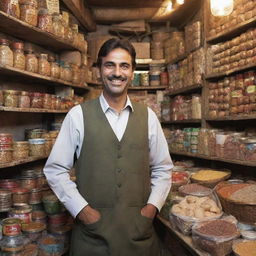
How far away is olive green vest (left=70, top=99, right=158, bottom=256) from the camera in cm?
165

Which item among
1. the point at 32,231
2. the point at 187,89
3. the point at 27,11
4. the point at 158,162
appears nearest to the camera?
the point at 158,162

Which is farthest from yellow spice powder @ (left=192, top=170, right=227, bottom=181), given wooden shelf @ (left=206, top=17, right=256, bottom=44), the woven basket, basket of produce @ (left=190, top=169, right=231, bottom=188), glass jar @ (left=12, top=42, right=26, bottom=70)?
glass jar @ (left=12, top=42, right=26, bottom=70)

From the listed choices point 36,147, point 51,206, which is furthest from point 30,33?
point 51,206

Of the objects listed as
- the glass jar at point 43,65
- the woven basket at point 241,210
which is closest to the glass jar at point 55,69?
the glass jar at point 43,65

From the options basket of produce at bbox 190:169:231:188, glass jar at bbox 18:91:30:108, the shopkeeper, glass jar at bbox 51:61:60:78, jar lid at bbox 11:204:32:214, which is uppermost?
glass jar at bbox 51:61:60:78

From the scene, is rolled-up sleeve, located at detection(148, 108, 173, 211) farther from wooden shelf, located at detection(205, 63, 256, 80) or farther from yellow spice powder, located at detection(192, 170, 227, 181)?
wooden shelf, located at detection(205, 63, 256, 80)

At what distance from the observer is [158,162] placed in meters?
1.89

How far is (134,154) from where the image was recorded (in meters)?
1.72

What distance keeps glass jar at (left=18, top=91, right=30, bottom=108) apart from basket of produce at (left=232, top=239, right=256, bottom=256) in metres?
1.94

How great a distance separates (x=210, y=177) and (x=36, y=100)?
1683 mm

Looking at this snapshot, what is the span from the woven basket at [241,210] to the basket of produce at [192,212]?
0.08 meters

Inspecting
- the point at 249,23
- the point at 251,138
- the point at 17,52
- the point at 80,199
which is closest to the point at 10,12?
the point at 17,52

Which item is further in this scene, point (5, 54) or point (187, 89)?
point (187, 89)

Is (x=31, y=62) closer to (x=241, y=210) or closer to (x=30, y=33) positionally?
(x=30, y=33)
